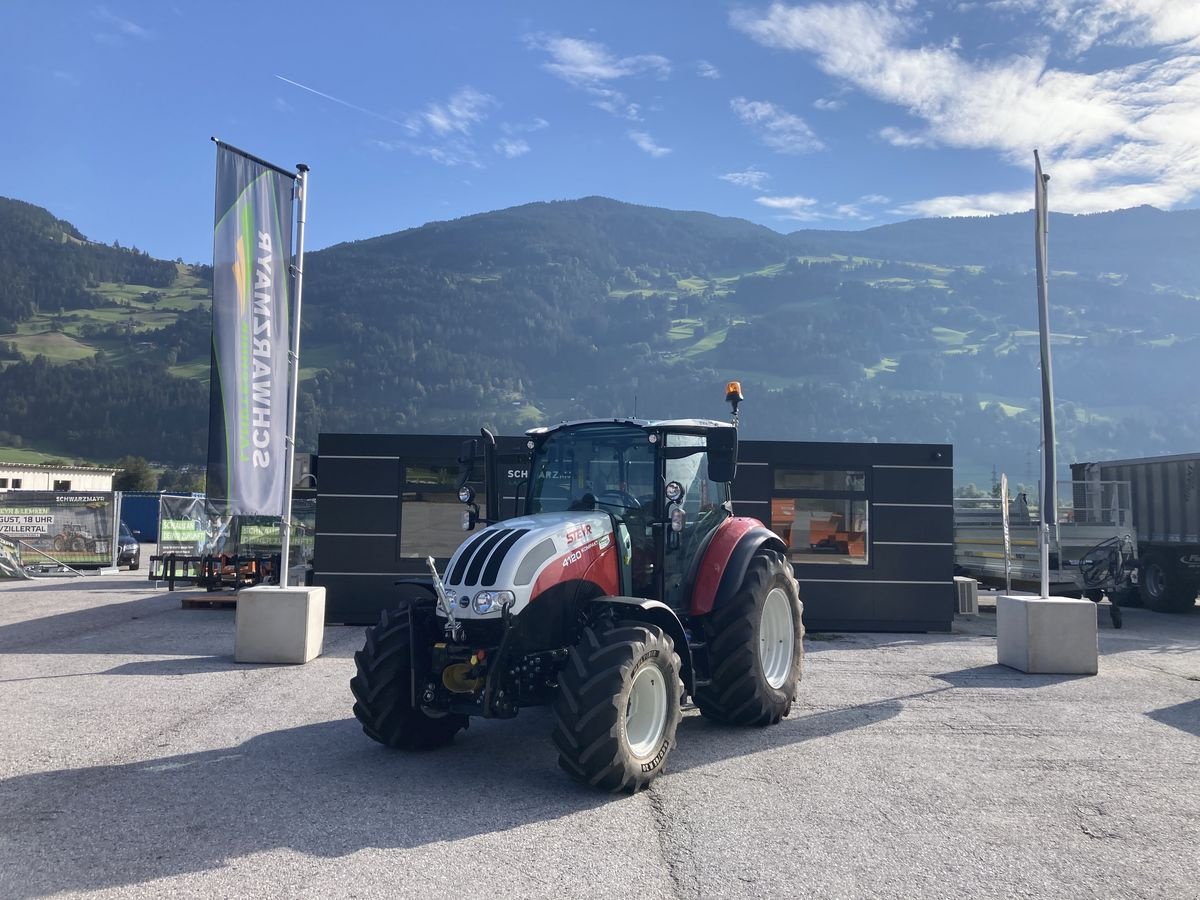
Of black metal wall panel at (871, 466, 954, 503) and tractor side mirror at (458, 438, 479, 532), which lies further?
black metal wall panel at (871, 466, 954, 503)

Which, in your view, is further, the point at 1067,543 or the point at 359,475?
the point at 1067,543

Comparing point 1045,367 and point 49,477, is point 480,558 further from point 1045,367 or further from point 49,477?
point 49,477

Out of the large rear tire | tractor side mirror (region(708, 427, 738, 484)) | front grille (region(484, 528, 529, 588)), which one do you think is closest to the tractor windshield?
tractor side mirror (region(708, 427, 738, 484))

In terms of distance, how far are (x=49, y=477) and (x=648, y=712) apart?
1974 inches

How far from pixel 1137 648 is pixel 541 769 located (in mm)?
10827

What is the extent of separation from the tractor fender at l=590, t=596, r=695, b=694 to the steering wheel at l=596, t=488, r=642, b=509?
0.82 metres

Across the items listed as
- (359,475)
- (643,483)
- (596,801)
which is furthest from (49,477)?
(596,801)

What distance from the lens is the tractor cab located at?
6770 mm

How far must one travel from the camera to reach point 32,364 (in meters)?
128

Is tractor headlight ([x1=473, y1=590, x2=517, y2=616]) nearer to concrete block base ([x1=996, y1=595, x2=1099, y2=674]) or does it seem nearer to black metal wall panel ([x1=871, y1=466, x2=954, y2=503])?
concrete block base ([x1=996, y1=595, x2=1099, y2=674])

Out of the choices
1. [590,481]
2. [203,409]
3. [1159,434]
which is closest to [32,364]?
[203,409]

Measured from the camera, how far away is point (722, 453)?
21.8 ft

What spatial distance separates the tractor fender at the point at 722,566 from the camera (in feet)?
23.4

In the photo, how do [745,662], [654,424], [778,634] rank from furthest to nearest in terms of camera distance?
[778,634] < [745,662] < [654,424]
